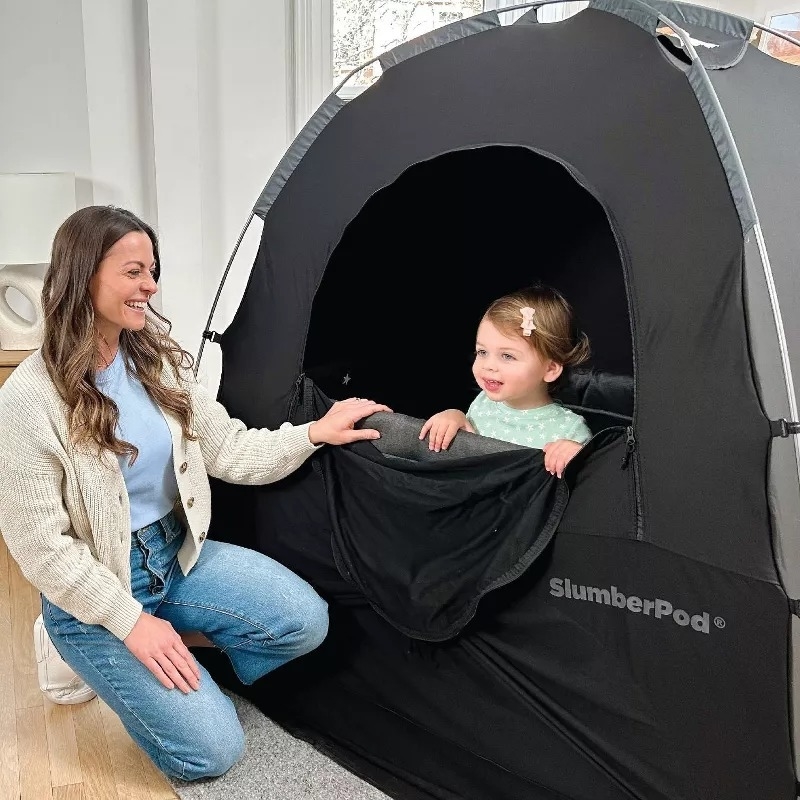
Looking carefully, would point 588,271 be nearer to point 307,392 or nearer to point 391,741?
point 307,392

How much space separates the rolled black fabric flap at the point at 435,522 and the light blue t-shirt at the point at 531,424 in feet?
0.67

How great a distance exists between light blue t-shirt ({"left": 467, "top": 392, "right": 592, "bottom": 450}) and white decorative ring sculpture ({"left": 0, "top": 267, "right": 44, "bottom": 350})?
1.37 metres

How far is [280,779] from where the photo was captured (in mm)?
1559

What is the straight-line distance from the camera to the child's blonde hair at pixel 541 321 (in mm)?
1588

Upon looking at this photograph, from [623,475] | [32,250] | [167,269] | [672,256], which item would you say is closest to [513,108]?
[672,256]

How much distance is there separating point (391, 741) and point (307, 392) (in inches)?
23.8

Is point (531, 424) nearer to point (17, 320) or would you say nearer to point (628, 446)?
point (628, 446)

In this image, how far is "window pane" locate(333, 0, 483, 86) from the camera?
2787 millimetres

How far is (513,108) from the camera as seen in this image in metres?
1.43

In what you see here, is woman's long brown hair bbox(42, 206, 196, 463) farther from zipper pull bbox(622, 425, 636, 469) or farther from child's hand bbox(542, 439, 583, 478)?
zipper pull bbox(622, 425, 636, 469)

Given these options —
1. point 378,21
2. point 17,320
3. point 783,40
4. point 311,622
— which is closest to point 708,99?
point 311,622

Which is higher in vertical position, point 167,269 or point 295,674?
point 167,269

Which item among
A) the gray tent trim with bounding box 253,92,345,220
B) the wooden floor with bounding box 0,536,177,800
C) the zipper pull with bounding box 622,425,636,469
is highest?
the gray tent trim with bounding box 253,92,345,220

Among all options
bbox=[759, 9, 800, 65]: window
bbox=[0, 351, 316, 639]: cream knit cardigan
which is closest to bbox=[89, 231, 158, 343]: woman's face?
bbox=[0, 351, 316, 639]: cream knit cardigan
